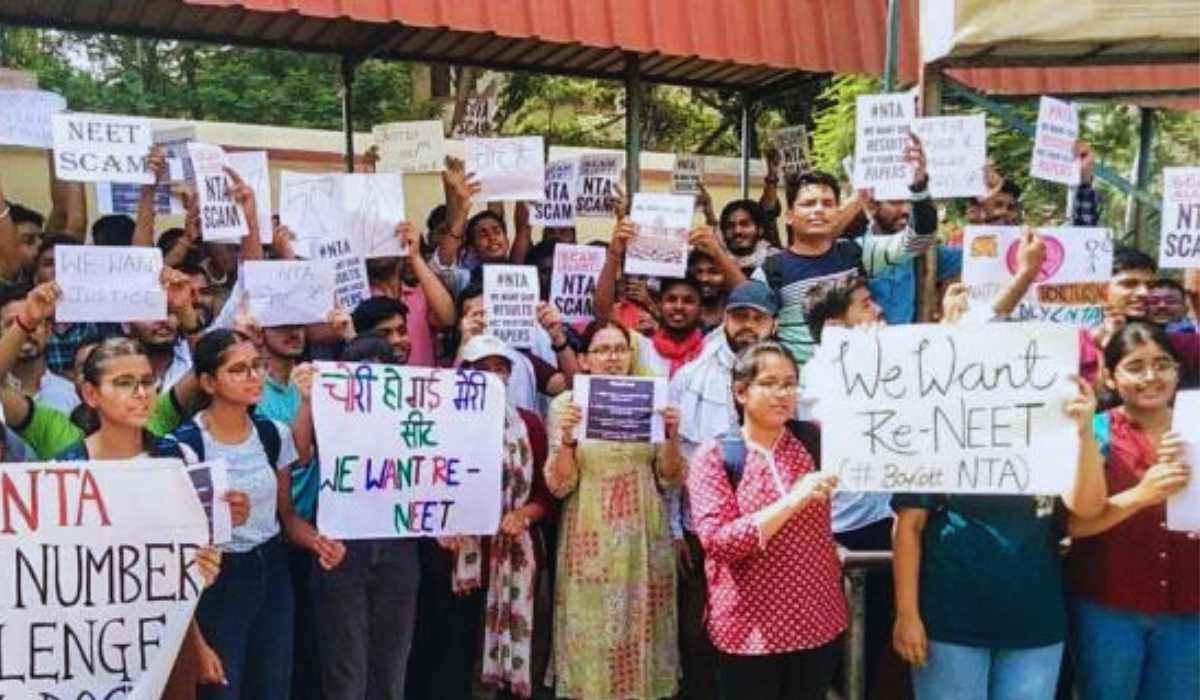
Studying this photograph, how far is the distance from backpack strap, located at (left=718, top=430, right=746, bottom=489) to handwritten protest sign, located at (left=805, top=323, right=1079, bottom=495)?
0.29 m

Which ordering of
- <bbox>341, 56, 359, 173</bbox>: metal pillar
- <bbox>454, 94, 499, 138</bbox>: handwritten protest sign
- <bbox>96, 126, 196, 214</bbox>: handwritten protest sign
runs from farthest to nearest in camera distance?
<bbox>341, 56, 359, 173</bbox>: metal pillar
<bbox>454, 94, 499, 138</bbox>: handwritten protest sign
<bbox>96, 126, 196, 214</bbox>: handwritten protest sign

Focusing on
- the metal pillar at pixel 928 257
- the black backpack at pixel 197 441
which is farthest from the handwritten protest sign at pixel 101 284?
the metal pillar at pixel 928 257

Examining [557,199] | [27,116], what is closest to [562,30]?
[557,199]

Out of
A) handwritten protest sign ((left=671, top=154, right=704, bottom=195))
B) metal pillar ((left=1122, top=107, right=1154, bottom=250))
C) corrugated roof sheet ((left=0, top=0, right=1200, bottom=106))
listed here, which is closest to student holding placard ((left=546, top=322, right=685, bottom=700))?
corrugated roof sheet ((left=0, top=0, right=1200, bottom=106))

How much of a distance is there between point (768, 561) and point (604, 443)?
0.98 meters

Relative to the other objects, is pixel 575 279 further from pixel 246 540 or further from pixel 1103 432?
pixel 1103 432

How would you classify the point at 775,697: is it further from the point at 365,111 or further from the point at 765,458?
the point at 365,111

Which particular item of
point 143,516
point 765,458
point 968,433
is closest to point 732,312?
point 765,458

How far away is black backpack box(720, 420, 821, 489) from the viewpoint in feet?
13.8

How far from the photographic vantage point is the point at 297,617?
498cm

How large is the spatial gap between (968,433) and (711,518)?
829 mm

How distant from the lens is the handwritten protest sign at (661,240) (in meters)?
5.76

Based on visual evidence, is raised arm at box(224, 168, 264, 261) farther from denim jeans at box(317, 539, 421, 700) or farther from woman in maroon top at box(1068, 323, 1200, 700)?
woman in maroon top at box(1068, 323, 1200, 700)

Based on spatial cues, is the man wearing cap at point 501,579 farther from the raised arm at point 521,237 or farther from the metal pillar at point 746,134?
the metal pillar at point 746,134
